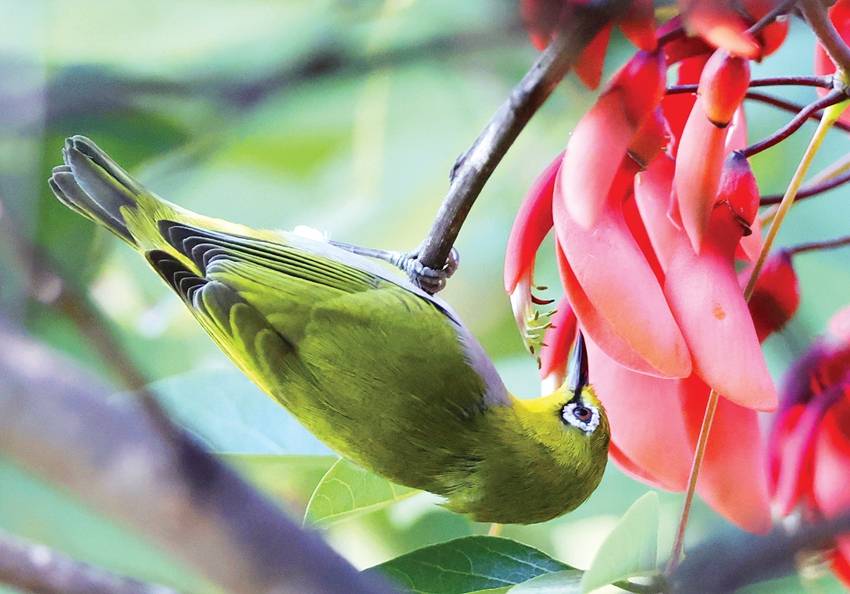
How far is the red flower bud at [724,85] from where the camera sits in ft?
2.53

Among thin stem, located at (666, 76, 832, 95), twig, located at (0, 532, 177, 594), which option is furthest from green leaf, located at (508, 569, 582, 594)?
thin stem, located at (666, 76, 832, 95)

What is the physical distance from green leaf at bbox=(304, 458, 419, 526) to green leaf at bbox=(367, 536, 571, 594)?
11cm

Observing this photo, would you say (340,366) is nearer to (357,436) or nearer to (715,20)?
(357,436)

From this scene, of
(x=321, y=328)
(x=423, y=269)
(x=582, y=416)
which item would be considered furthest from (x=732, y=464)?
(x=321, y=328)

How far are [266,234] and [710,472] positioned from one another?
2.23 feet

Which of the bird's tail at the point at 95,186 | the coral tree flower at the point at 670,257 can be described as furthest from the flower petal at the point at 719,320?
the bird's tail at the point at 95,186

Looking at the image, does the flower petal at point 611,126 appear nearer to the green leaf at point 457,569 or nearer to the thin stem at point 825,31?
the thin stem at point 825,31

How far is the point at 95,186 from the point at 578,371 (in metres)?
0.62

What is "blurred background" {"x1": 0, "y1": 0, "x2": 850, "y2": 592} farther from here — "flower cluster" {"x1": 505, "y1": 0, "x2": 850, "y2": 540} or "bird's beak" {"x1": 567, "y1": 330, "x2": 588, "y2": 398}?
"bird's beak" {"x1": 567, "y1": 330, "x2": 588, "y2": 398}

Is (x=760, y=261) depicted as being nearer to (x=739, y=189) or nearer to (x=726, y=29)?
(x=739, y=189)

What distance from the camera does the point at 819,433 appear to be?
3.15 ft

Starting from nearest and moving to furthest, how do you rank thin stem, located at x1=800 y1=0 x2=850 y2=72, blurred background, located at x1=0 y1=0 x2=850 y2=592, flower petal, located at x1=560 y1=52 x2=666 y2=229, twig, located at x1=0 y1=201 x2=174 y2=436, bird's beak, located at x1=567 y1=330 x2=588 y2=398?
twig, located at x1=0 y1=201 x2=174 y2=436 → blurred background, located at x1=0 y1=0 x2=850 y2=592 → thin stem, located at x1=800 y1=0 x2=850 y2=72 → flower petal, located at x1=560 y1=52 x2=666 y2=229 → bird's beak, located at x1=567 y1=330 x2=588 y2=398

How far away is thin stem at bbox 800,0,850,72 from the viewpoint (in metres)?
0.72

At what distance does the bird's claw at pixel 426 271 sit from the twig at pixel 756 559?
0.65 metres
